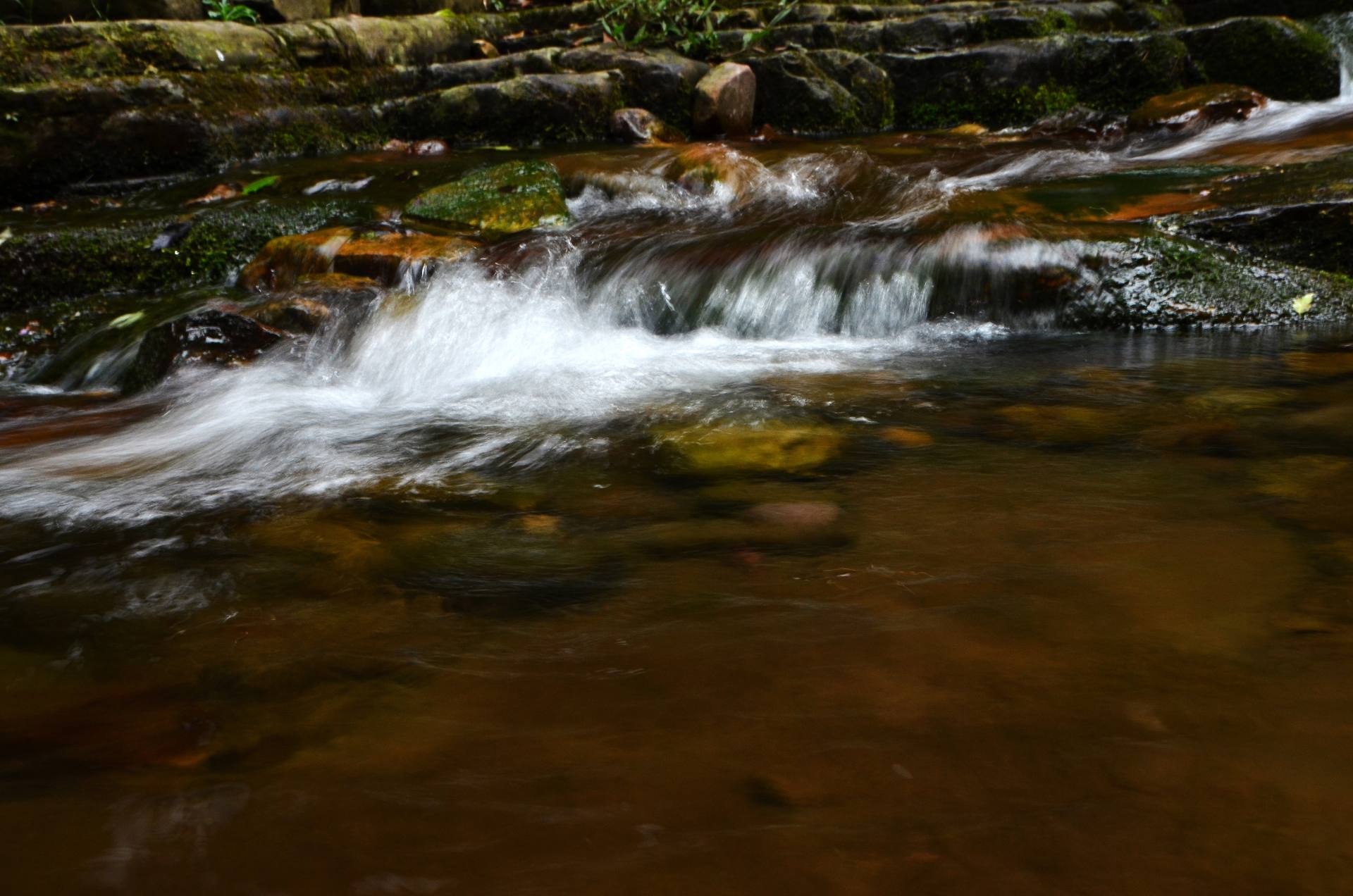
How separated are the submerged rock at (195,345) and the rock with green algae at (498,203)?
1.84m

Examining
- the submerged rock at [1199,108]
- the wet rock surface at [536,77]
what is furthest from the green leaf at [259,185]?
the submerged rock at [1199,108]

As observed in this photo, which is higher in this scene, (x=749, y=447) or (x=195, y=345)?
(x=195, y=345)

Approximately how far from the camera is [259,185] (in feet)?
24.0

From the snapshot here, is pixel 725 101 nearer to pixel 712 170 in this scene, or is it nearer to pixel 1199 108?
pixel 712 170

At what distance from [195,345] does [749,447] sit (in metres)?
3.22

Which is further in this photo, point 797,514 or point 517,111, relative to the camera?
point 517,111

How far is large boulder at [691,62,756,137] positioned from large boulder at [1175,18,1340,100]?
4.08m

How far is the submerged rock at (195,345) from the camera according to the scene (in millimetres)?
4641

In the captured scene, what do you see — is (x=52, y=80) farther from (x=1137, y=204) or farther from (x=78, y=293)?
(x=1137, y=204)

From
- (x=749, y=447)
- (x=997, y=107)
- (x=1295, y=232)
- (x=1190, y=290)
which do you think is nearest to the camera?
(x=749, y=447)

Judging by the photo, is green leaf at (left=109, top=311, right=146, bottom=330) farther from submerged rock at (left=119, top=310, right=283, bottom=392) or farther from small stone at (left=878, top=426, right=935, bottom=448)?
small stone at (left=878, top=426, right=935, bottom=448)

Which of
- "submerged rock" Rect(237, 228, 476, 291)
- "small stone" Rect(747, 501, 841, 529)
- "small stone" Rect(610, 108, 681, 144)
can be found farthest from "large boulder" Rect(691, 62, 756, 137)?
"small stone" Rect(747, 501, 841, 529)

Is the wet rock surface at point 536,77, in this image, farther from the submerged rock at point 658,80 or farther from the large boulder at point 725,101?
the large boulder at point 725,101

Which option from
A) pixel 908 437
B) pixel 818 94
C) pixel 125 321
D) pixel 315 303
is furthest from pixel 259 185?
pixel 908 437
